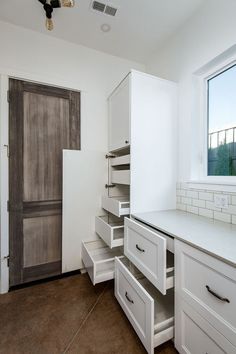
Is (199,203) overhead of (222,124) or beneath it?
beneath

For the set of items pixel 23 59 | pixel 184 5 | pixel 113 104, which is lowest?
pixel 113 104

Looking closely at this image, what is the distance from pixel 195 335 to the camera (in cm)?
92

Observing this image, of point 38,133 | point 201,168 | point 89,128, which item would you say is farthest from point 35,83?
point 201,168

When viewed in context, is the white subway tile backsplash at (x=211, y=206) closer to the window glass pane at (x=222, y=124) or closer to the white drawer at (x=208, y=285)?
the window glass pane at (x=222, y=124)

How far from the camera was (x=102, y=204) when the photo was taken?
6.67ft

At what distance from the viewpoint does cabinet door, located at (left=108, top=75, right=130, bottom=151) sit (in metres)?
1.63

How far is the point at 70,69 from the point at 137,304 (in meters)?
2.33

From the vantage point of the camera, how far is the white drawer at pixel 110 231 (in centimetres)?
160

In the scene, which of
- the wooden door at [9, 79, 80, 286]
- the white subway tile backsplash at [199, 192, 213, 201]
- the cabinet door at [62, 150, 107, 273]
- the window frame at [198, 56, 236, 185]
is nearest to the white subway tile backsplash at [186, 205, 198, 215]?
the white subway tile backsplash at [199, 192, 213, 201]

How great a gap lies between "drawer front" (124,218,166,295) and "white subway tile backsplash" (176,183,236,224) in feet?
1.88

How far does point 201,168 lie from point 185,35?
1.31 m

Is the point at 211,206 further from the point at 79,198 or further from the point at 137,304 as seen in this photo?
the point at 79,198

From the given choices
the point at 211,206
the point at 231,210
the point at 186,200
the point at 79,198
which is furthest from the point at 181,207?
the point at 79,198

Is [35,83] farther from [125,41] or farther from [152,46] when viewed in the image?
[152,46]
